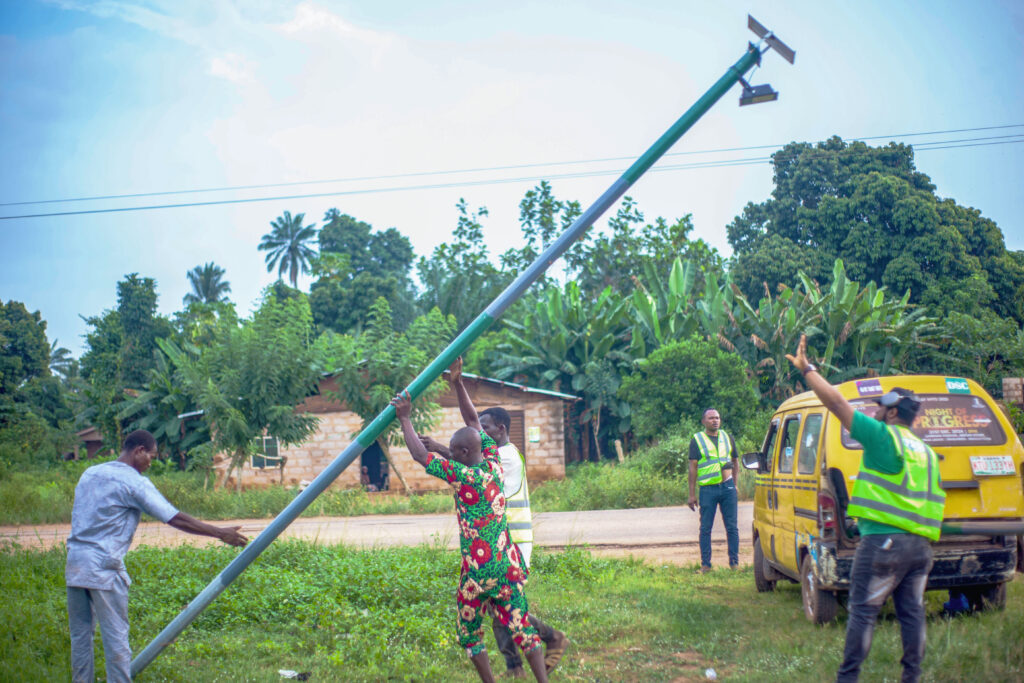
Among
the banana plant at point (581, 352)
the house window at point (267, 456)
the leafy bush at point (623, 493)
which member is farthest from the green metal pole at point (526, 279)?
the banana plant at point (581, 352)

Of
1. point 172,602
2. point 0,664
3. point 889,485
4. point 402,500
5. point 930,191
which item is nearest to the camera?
point 889,485

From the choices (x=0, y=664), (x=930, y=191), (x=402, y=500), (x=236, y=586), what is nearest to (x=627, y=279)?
(x=930, y=191)

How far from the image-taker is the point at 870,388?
672 cm

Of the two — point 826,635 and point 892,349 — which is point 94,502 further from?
point 892,349

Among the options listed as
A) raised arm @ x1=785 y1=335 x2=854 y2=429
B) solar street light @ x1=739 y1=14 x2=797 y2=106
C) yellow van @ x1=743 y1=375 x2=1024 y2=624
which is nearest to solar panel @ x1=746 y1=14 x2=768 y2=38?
solar street light @ x1=739 y1=14 x2=797 y2=106

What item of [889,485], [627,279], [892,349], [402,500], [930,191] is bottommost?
[402,500]

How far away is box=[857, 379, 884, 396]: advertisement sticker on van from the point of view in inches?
264

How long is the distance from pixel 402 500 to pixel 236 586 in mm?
12852

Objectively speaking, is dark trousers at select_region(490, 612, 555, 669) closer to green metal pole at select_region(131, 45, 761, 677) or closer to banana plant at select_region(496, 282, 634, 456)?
green metal pole at select_region(131, 45, 761, 677)

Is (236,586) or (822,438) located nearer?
(822,438)

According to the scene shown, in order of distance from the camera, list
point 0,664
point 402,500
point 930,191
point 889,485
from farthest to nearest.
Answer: point 930,191 < point 402,500 < point 0,664 < point 889,485

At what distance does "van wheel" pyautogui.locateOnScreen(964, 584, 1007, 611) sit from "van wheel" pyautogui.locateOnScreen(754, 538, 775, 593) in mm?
2113

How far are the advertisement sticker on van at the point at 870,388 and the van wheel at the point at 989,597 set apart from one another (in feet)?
5.99

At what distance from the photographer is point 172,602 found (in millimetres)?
8141
